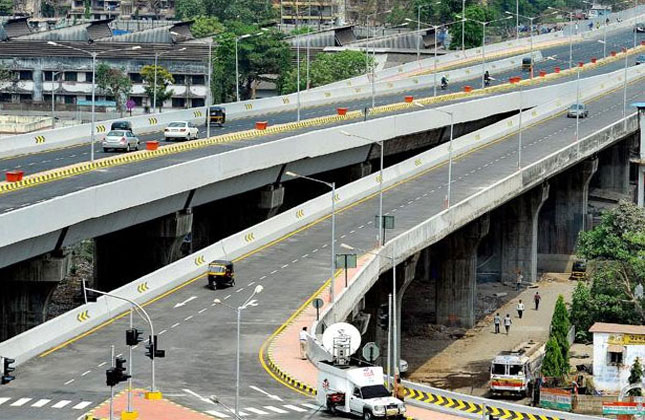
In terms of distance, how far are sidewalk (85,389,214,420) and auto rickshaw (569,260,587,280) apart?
82.6 meters

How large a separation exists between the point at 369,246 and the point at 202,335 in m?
24.1

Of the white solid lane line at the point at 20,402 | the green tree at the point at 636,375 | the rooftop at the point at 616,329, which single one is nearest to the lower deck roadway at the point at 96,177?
the white solid lane line at the point at 20,402

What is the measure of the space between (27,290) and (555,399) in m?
30.5

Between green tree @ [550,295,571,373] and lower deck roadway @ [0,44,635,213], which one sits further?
green tree @ [550,295,571,373]

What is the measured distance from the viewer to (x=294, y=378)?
2842 inches

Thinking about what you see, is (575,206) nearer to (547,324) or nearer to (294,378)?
(547,324)

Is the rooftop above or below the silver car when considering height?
below

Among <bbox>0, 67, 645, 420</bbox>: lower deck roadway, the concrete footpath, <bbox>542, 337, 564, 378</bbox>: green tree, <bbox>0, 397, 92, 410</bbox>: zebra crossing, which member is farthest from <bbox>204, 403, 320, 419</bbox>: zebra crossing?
<bbox>542, 337, 564, 378</bbox>: green tree

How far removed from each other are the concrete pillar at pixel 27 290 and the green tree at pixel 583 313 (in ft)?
112

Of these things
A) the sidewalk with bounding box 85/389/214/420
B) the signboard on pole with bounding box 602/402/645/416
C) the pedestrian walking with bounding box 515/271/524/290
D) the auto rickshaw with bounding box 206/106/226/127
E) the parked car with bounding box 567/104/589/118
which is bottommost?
the pedestrian walking with bounding box 515/271/524/290

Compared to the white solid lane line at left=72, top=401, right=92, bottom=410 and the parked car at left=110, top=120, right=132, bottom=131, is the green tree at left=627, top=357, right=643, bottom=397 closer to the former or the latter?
the white solid lane line at left=72, top=401, right=92, bottom=410

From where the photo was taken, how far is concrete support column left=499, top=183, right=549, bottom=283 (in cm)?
14612

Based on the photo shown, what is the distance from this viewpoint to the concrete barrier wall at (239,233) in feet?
268

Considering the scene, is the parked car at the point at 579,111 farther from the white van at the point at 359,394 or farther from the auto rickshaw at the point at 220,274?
the white van at the point at 359,394
